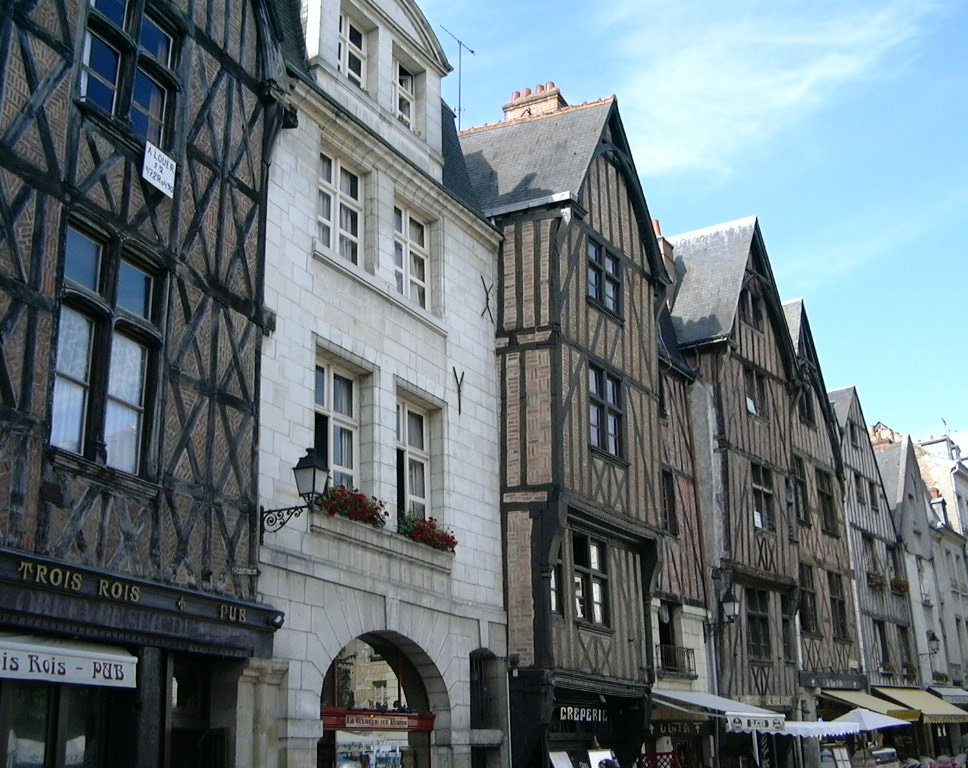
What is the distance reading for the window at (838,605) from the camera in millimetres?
21453

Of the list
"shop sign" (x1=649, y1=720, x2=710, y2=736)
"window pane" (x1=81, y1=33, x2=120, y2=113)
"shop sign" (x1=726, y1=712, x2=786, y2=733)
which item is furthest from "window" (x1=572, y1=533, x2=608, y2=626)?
"window pane" (x1=81, y1=33, x2=120, y2=113)

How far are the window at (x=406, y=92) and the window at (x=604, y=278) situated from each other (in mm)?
2957

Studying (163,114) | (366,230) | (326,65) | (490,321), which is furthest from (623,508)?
(163,114)

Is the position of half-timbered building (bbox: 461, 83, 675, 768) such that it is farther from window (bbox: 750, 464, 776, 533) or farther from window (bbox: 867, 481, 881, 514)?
window (bbox: 867, 481, 881, 514)

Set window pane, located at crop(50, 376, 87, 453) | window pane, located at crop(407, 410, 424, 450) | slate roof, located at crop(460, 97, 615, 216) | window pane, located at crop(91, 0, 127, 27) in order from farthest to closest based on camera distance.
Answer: slate roof, located at crop(460, 97, 615, 216)
window pane, located at crop(407, 410, 424, 450)
window pane, located at crop(91, 0, 127, 27)
window pane, located at crop(50, 376, 87, 453)

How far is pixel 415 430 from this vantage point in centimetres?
1162

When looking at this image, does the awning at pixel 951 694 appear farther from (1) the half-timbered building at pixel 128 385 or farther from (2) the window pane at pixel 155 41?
(2) the window pane at pixel 155 41

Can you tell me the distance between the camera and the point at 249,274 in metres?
9.20

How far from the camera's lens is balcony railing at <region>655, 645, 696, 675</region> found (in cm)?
1545

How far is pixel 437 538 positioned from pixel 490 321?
9.83ft

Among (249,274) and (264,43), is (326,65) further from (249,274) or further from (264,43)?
(249,274)

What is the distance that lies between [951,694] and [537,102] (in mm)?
16839

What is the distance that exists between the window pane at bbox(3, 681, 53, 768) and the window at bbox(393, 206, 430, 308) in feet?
18.8

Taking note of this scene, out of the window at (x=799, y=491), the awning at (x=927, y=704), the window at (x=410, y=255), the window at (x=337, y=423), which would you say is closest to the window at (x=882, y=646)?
the awning at (x=927, y=704)
